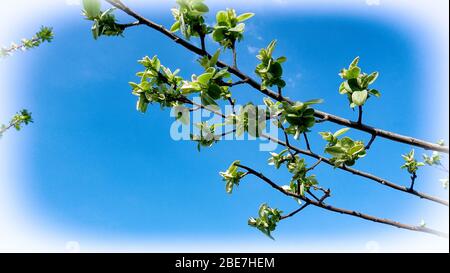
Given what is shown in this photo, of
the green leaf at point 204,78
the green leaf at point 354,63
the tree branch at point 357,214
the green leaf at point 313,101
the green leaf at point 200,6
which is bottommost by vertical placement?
the tree branch at point 357,214

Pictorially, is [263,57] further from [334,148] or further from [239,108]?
[334,148]

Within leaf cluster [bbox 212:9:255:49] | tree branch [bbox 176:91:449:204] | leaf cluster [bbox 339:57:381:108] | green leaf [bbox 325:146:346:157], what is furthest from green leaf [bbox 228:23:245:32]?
green leaf [bbox 325:146:346:157]

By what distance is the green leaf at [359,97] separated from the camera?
66.4 inches

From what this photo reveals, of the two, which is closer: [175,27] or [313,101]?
[313,101]

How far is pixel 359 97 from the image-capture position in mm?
1704

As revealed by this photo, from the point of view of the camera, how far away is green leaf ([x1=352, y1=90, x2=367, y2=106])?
5.53 feet

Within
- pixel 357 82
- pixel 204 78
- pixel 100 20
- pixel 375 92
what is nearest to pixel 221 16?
pixel 204 78

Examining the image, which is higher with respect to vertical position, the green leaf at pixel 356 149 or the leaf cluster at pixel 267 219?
the green leaf at pixel 356 149

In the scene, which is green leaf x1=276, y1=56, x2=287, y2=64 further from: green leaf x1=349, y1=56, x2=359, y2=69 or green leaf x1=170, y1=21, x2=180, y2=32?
green leaf x1=170, y1=21, x2=180, y2=32

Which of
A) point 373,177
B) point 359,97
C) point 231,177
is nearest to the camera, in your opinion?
point 359,97

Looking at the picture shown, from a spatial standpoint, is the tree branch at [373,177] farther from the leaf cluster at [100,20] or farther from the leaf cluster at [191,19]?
the leaf cluster at [100,20]

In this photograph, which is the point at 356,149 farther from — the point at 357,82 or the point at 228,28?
the point at 228,28

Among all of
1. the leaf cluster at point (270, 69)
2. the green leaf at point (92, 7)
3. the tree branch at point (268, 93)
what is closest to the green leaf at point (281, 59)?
the leaf cluster at point (270, 69)

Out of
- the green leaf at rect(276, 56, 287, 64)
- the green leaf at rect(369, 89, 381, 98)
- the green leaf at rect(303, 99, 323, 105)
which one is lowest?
the green leaf at rect(303, 99, 323, 105)
